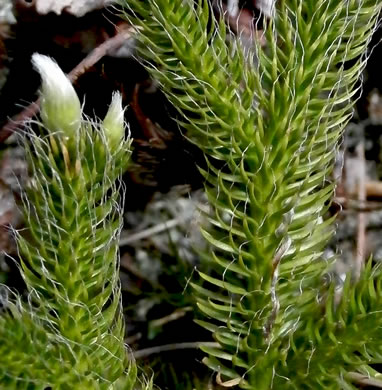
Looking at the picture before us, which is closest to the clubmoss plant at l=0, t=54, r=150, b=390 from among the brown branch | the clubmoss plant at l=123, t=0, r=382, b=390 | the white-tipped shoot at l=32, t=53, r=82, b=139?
the white-tipped shoot at l=32, t=53, r=82, b=139

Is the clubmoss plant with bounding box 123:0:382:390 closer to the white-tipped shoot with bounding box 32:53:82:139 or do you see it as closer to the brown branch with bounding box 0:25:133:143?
the white-tipped shoot with bounding box 32:53:82:139

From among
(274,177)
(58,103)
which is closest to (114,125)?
(58,103)

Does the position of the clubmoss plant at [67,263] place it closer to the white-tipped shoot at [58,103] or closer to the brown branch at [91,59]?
the white-tipped shoot at [58,103]

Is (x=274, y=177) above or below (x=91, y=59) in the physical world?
below

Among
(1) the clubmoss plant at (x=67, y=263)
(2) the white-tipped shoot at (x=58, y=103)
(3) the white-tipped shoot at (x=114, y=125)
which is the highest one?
(2) the white-tipped shoot at (x=58, y=103)

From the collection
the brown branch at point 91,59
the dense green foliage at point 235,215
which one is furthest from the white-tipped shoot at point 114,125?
the brown branch at point 91,59

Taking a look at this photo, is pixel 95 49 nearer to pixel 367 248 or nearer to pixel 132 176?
pixel 132 176

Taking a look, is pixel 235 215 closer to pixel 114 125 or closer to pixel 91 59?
pixel 114 125
